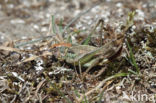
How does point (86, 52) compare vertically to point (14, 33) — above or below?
below

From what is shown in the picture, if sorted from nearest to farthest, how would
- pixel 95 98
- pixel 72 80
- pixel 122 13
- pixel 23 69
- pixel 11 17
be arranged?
pixel 95 98 < pixel 72 80 < pixel 23 69 < pixel 122 13 < pixel 11 17

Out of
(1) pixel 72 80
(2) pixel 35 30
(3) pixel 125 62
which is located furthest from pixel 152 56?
(2) pixel 35 30

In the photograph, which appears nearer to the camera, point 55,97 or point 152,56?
point 55,97

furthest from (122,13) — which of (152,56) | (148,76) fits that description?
(148,76)

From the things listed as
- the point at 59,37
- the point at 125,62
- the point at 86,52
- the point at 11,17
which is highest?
the point at 11,17

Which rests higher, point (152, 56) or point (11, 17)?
point (11, 17)

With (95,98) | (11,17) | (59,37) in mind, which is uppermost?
(11,17)

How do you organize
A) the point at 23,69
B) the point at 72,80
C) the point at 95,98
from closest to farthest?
the point at 95,98 < the point at 72,80 < the point at 23,69

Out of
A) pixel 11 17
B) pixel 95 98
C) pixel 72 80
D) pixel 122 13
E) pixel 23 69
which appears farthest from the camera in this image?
pixel 11 17

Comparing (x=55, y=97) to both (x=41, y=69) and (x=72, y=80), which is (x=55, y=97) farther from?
(x=41, y=69)

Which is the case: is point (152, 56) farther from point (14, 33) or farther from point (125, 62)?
point (14, 33)
